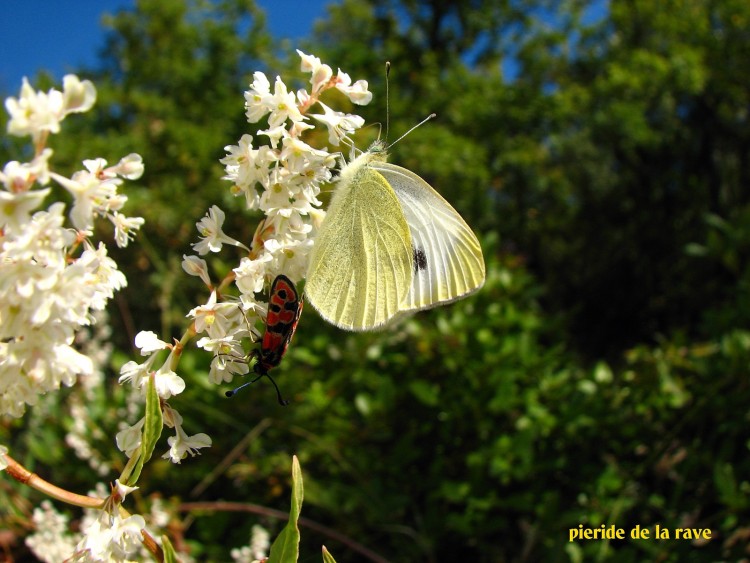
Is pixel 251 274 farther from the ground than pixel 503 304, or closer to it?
farther from the ground

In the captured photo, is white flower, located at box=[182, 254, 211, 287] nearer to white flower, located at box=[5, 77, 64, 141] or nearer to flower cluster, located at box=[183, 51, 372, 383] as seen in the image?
flower cluster, located at box=[183, 51, 372, 383]

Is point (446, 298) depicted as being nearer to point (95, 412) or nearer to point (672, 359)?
point (672, 359)

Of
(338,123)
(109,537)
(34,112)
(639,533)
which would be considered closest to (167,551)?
(109,537)

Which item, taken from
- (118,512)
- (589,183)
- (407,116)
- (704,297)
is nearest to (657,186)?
(589,183)

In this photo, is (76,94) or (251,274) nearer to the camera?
(76,94)

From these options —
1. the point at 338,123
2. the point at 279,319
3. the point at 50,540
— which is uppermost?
the point at 338,123

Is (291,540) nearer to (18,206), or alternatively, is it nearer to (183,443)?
(183,443)

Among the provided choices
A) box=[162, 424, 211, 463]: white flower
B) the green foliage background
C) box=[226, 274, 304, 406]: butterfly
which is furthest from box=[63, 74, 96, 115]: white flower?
the green foliage background
